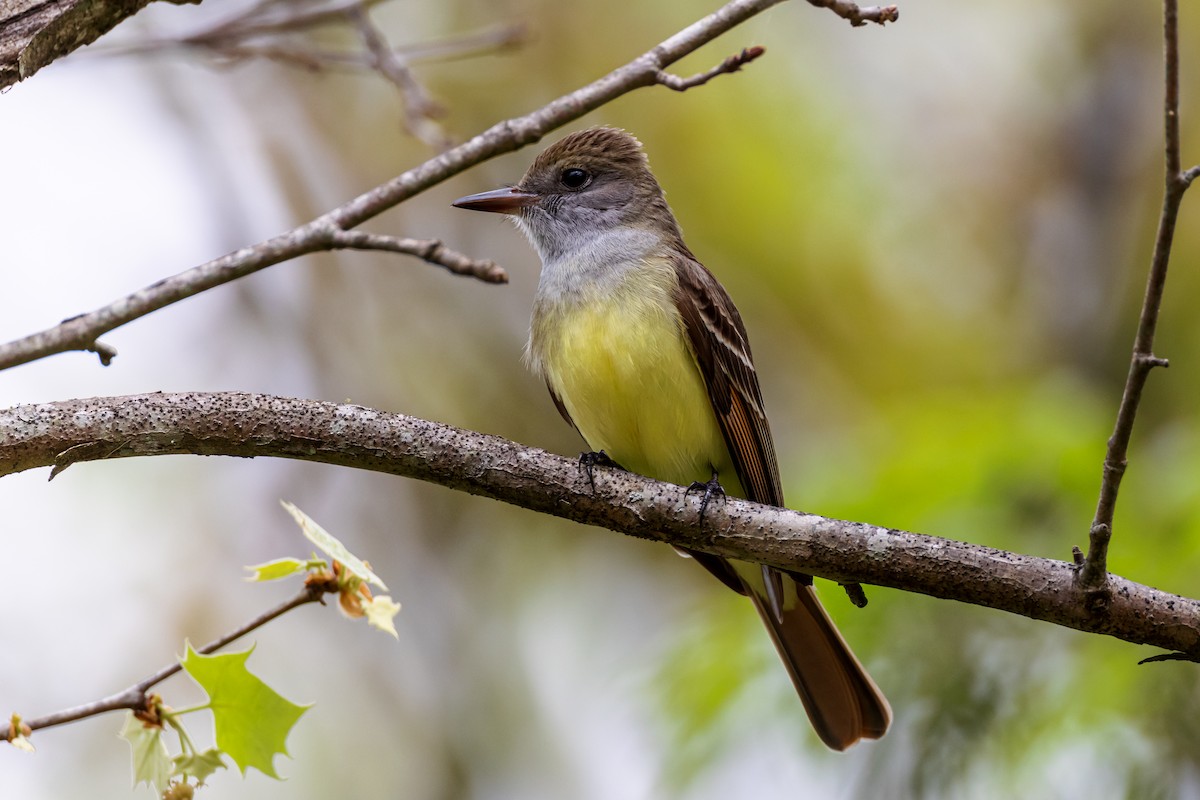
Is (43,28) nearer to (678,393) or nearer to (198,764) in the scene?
(198,764)

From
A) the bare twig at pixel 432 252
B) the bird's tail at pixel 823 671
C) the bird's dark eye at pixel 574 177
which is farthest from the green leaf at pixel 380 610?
the bird's dark eye at pixel 574 177

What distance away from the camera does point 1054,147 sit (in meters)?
8.95

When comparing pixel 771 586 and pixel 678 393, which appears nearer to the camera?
pixel 678 393

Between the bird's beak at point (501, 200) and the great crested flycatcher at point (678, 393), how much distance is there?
0.02m

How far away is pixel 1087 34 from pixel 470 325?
478 centimetres

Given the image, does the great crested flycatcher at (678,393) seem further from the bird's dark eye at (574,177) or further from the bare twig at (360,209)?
the bare twig at (360,209)

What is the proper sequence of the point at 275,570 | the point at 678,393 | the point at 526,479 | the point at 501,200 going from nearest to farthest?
the point at 275,570
the point at 526,479
the point at 678,393
the point at 501,200

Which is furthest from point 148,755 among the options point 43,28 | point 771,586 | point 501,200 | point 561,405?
point 501,200

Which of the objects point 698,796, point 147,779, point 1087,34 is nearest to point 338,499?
point 698,796

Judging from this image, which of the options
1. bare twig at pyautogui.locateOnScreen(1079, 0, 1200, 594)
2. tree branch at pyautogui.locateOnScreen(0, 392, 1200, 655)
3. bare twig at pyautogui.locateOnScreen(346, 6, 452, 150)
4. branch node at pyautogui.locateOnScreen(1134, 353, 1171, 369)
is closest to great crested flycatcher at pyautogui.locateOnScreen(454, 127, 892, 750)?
bare twig at pyautogui.locateOnScreen(346, 6, 452, 150)

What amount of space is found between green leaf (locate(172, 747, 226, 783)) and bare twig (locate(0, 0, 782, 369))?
3.19ft

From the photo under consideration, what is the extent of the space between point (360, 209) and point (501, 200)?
2.22 metres

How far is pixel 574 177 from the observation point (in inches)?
220

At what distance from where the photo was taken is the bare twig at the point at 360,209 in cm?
294
